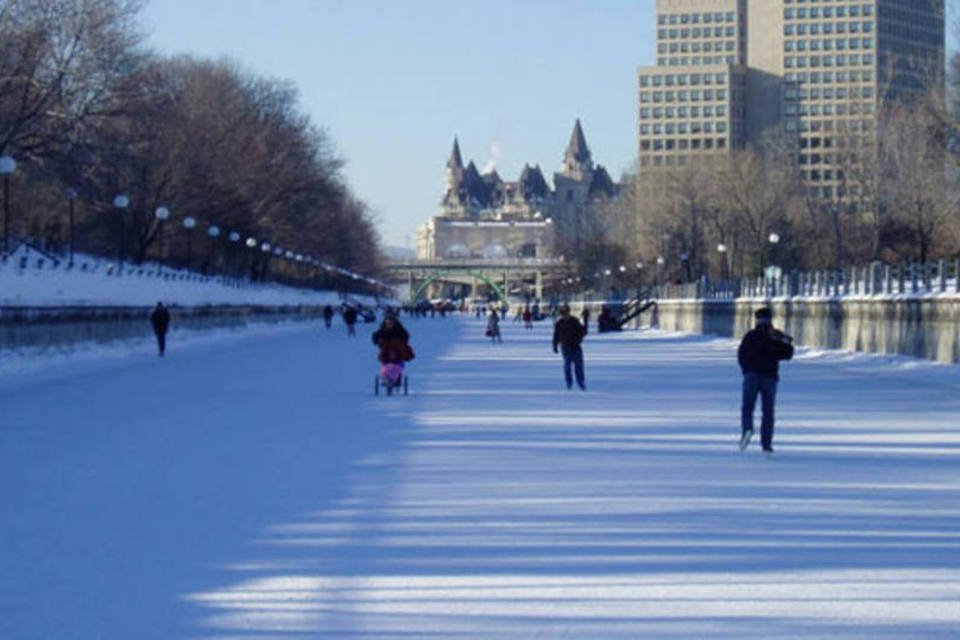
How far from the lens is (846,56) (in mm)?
199875

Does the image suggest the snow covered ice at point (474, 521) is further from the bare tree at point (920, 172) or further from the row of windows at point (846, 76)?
the row of windows at point (846, 76)

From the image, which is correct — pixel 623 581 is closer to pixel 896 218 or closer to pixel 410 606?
pixel 410 606

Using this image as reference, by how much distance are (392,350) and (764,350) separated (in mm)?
11044

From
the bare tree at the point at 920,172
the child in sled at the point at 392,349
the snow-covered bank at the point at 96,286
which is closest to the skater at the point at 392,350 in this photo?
the child in sled at the point at 392,349

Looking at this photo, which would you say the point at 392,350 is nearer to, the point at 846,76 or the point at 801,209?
the point at 801,209

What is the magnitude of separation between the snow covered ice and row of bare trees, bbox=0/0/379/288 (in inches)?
1015

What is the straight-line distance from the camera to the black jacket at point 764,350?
58.2 ft

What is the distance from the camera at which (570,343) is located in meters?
30.7

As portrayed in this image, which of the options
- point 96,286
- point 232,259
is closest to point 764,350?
point 96,286

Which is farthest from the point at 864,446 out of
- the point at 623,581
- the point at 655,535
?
the point at 623,581

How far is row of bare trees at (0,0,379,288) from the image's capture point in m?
50.5

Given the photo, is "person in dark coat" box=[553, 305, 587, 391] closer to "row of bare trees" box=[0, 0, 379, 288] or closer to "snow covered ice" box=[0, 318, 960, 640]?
"snow covered ice" box=[0, 318, 960, 640]

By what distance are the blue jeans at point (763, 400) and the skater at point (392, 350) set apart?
10.7m

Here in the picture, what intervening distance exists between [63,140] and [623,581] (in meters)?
43.0
